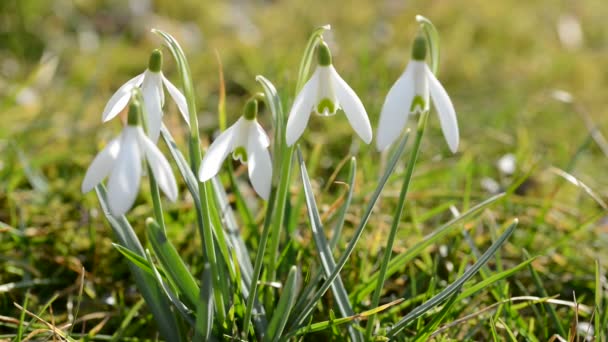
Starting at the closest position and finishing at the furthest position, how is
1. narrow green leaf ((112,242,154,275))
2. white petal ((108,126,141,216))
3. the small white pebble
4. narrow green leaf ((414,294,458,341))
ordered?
white petal ((108,126,141,216)) < narrow green leaf ((112,242,154,275)) < narrow green leaf ((414,294,458,341)) < the small white pebble

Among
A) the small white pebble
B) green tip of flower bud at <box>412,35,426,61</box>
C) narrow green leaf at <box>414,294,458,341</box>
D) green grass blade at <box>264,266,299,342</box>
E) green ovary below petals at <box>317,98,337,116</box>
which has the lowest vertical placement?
the small white pebble

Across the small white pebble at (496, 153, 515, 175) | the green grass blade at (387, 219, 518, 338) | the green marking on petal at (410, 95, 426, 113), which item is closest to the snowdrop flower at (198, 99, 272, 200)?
the green marking on petal at (410, 95, 426, 113)

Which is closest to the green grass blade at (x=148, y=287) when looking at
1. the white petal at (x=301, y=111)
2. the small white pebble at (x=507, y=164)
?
the white petal at (x=301, y=111)

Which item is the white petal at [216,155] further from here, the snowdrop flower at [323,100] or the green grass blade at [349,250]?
the green grass blade at [349,250]

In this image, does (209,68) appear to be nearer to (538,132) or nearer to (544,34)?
(538,132)

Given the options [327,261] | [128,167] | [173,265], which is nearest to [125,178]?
[128,167]

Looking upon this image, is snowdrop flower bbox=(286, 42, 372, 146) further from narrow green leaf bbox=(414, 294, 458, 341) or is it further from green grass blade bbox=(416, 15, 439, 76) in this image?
narrow green leaf bbox=(414, 294, 458, 341)
